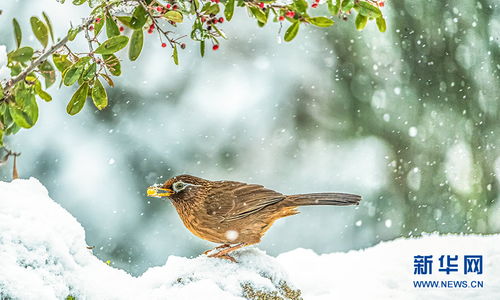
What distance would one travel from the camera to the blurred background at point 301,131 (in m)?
1.91

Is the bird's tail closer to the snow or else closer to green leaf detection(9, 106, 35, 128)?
the snow

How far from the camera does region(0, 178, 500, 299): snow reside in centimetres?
106

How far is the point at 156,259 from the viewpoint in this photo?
192 cm

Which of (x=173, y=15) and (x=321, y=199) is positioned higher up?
(x=173, y=15)

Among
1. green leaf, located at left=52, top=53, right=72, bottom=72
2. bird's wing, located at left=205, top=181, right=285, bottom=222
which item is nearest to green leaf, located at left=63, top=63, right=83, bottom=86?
green leaf, located at left=52, top=53, right=72, bottom=72

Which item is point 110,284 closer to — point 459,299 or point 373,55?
point 459,299

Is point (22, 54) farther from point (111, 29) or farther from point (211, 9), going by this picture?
point (211, 9)

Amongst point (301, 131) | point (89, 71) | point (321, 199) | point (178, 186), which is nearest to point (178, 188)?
point (178, 186)

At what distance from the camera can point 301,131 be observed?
82.3 inches

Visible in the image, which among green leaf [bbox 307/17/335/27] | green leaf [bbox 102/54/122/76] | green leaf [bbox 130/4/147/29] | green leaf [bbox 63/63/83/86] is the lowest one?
green leaf [bbox 63/63/83/86]

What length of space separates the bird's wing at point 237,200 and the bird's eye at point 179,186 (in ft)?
0.20

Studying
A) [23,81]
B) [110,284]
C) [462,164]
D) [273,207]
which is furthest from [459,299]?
[23,81]

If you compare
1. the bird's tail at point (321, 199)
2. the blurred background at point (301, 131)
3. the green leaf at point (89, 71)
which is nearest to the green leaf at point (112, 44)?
the green leaf at point (89, 71)

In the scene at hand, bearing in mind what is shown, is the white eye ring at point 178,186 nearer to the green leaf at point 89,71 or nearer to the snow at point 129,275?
the snow at point 129,275
